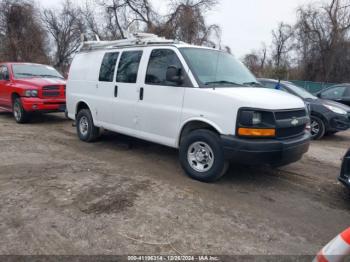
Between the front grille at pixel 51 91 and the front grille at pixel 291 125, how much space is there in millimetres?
7121

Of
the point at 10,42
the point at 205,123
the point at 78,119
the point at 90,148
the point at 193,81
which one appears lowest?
the point at 90,148

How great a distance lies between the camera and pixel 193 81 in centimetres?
461

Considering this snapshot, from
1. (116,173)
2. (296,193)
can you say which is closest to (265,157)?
(296,193)

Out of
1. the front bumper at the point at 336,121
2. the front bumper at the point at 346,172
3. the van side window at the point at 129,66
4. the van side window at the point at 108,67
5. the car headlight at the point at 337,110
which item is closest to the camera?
the front bumper at the point at 346,172

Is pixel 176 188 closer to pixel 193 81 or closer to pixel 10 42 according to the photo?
pixel 193 81

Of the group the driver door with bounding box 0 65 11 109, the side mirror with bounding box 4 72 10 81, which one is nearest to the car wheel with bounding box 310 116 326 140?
the driver door with bounding box 0 65 11 109

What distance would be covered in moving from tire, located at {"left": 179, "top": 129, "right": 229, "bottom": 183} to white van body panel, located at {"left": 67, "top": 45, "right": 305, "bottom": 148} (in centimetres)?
21

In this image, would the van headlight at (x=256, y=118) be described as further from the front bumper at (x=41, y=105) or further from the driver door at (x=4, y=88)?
the driver door at (x=4, y=88)

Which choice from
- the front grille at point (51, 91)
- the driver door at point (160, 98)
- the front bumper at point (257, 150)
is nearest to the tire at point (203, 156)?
the front bumper at point (257, 150)

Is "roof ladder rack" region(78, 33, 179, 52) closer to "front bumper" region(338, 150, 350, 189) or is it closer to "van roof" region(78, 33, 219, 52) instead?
"van roof" region(78, 33, 219, 52)

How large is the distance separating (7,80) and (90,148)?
5.16 meters

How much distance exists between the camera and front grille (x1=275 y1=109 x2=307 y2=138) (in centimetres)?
424

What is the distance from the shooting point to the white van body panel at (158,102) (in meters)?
4.24

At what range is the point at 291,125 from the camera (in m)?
4.39
